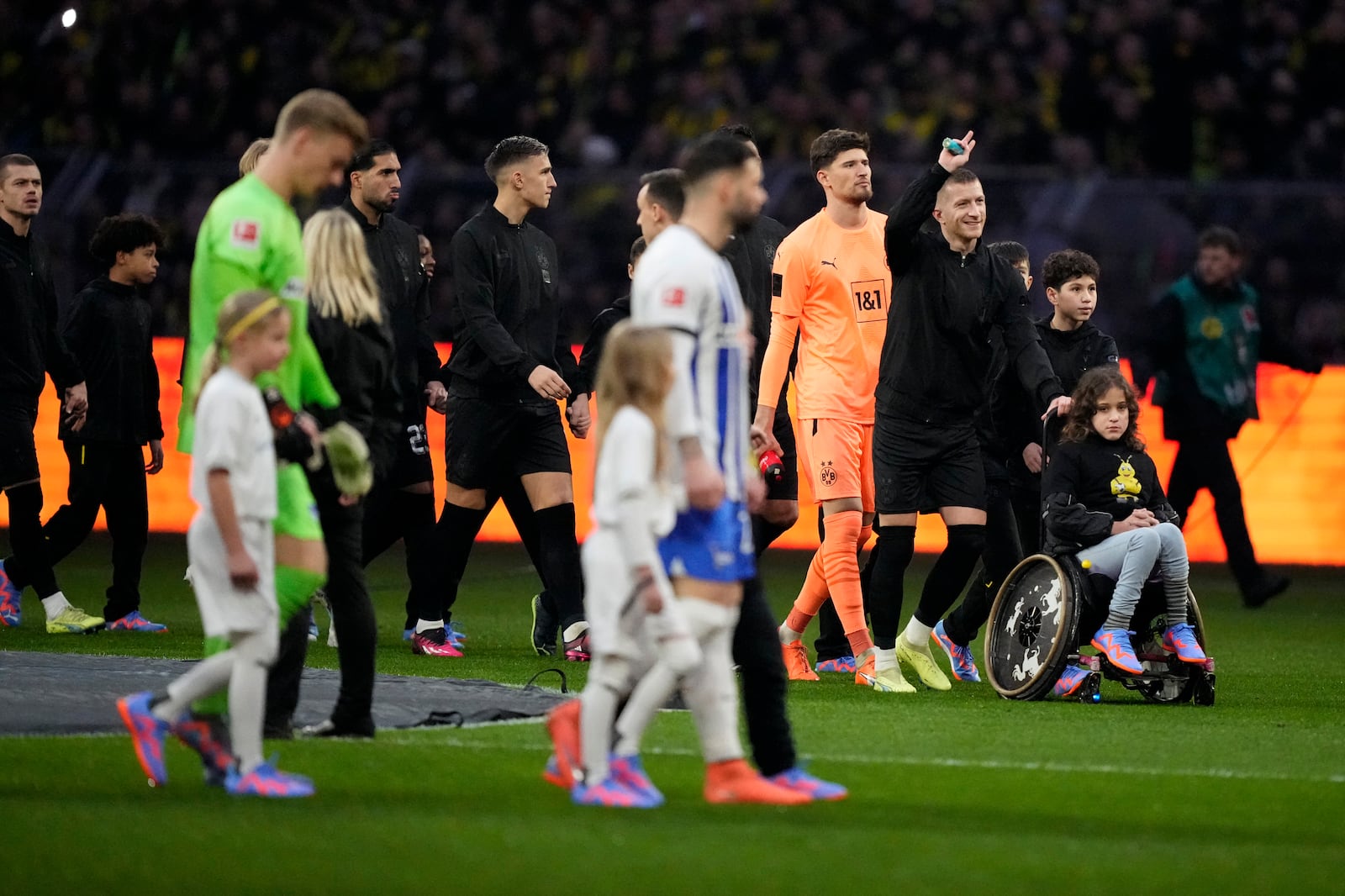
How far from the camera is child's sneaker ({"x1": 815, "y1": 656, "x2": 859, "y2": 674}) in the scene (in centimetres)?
964

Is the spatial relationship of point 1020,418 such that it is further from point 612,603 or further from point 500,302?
point 612,603

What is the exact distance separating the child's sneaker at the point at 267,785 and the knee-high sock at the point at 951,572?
3794 mm

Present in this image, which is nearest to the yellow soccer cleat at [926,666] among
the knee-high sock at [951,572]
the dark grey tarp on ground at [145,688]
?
the knee-high sock at [951,572]

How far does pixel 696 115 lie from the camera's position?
779 inches

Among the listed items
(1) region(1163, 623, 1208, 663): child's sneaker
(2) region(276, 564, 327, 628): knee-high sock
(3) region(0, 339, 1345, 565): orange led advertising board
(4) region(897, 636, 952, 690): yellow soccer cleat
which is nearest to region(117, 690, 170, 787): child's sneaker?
(2) region(276, 564, 327, 628): knee-high sock

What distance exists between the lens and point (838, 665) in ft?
31.7

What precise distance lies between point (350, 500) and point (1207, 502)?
9.64 metres

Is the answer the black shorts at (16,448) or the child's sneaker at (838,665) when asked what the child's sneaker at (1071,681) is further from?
the black shorts at (16,448)

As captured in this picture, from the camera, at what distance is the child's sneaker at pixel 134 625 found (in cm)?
1058

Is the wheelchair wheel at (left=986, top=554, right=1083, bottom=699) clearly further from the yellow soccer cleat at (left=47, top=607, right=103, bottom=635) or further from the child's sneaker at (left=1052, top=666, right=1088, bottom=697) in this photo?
the yellow soccer cleat at (left=47, top=607, right=103, bottom=635)

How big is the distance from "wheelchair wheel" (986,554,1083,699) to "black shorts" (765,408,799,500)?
1.11 m

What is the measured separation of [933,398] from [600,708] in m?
3.62

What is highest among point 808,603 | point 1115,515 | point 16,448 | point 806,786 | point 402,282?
point 402,282

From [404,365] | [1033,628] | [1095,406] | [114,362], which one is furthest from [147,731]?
[114,362]
